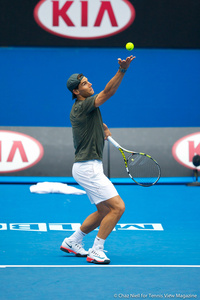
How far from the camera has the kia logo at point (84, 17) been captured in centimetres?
1446

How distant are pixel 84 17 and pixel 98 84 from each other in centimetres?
147

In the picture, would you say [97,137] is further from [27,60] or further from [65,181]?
[27,60]

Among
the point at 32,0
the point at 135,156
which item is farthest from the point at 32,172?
the point at 135,156

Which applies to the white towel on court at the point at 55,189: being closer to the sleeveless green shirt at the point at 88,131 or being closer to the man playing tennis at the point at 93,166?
the man playing tennis at the point at 93,166

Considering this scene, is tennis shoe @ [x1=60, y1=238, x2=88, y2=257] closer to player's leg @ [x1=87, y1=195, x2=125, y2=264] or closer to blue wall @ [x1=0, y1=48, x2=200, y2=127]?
player's leg @ [x1=87, y1=195, x2=125, y2=264]

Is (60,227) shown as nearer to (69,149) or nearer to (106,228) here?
(106,228)

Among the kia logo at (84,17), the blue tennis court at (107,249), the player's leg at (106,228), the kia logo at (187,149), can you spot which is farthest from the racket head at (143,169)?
the kia logo at (84,17)

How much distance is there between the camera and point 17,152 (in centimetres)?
1320

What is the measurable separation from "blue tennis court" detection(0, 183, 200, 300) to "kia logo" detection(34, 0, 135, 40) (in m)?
4.17

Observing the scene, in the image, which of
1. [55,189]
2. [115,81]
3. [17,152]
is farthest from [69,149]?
[115,81]

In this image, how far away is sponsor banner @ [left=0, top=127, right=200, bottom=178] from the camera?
1320 cm

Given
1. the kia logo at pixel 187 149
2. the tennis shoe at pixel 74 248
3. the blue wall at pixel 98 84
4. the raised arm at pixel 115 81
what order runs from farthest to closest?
the blue wall at pixel 98 84
the kia logo at pixel 187 149
the tennis shoe at pixel 74 248
the raised arm at pixel 115 81

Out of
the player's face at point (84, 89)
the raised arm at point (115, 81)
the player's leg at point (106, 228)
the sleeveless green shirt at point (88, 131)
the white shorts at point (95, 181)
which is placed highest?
the raised arm at point (115, 81)

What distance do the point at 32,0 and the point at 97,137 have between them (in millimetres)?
8035
